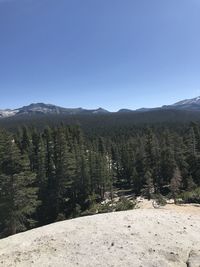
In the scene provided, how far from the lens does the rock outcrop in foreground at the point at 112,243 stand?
14.9 m

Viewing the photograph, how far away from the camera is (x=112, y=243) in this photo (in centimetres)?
1619

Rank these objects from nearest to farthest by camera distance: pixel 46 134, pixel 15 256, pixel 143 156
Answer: pixel 15 256, pixel 143 156, pixel 46 134

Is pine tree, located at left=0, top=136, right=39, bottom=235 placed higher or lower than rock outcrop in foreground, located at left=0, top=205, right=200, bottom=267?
lower

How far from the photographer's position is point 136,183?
7956 centimetres

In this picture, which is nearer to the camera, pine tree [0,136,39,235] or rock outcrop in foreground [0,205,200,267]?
rock outcrop in foreground [0,205,200,267]

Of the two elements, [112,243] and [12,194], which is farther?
[12,194]

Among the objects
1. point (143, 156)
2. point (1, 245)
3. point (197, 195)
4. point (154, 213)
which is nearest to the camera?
point (1, 245)

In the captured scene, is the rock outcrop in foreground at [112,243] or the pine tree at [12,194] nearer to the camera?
the rock outcrop in foreground at [112,243]

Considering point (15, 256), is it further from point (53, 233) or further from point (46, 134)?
point (46, 134)

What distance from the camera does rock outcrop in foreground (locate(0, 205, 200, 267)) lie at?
14.9 m

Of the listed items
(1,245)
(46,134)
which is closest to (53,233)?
(1,245)

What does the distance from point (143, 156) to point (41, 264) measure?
71865 millimetres

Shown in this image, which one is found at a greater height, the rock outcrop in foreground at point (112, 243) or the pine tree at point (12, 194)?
the rock outcrop in foreground at point (112, 243)

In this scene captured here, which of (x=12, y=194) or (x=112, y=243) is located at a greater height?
(x=112, y=243)
